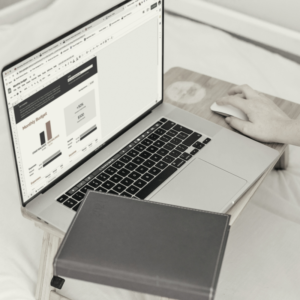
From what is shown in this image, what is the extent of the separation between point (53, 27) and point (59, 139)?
2.48 feet

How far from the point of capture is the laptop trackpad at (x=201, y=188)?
883 millimetres

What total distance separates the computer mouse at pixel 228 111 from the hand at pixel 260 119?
0.05 feet

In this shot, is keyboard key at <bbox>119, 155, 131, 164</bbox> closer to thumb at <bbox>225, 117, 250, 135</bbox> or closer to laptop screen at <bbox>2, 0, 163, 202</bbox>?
laptop screen at <bbox>2, 0, 163, 202</bbox>

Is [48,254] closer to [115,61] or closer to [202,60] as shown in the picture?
[115,61]

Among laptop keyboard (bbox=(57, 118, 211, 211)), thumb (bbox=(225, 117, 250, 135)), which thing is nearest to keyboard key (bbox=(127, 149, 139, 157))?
laptop keyboard (bbox=(57, 118, 211, 211))

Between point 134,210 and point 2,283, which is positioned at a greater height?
point 134,210

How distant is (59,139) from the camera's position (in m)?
Result: 0.88

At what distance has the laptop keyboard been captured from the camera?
35.9 inches

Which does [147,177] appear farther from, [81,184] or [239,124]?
[239,124]

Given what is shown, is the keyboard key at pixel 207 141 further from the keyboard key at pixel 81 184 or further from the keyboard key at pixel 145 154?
the keyboard key at pixel 81 184

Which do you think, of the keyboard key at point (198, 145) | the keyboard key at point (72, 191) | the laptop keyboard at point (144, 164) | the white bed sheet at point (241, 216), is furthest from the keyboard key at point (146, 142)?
the white bed sheet at point (241, 216)

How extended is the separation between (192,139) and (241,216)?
287mm

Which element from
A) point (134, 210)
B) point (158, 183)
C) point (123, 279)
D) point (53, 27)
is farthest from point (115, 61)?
point (53, 27)

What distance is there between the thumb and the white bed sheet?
9.9 inches
